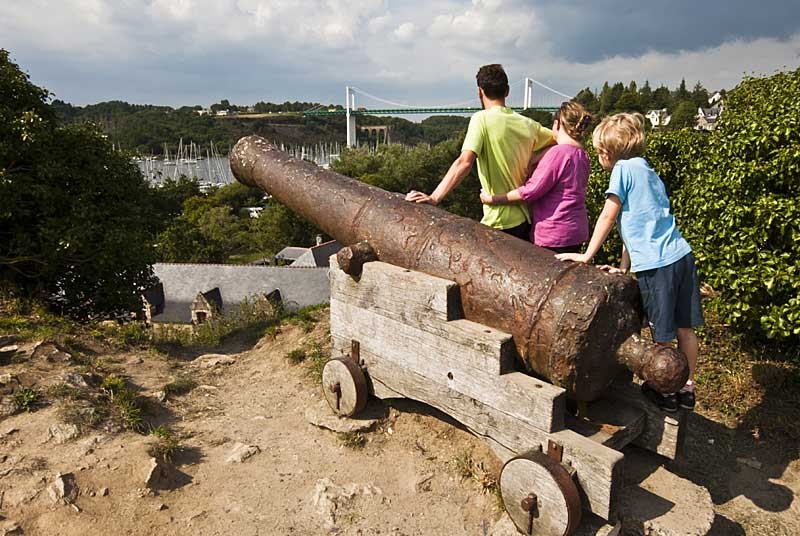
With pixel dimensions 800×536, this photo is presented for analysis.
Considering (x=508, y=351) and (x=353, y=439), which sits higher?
(x=508, y=351)

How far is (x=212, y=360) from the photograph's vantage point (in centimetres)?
570

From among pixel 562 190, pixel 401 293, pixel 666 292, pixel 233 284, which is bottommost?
pixel 233 284

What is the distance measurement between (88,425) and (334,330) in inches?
70.3

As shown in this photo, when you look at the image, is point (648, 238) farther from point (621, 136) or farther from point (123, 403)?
point (123, 403)

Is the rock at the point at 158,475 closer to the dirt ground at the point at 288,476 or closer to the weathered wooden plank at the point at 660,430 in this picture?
the dirt ground at the point at 288,476

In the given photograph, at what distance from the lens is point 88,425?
3766mm

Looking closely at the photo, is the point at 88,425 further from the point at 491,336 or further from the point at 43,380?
the point at 491,336

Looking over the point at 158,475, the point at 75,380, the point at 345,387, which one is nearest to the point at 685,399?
the point at 345,387

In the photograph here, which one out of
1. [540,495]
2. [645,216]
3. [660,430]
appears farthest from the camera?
[660,430]

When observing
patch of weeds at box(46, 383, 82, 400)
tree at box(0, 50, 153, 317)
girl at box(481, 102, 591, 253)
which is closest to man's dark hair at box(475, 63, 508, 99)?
girl at box(481, 102, 591, 253)

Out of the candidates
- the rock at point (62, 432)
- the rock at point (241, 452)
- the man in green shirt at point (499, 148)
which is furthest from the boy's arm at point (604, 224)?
the rock at point (62, 432)

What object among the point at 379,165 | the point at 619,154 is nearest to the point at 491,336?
the point at 619,154

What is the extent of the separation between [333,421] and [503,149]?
2270mm

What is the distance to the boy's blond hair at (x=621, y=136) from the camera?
3092 millimetres
